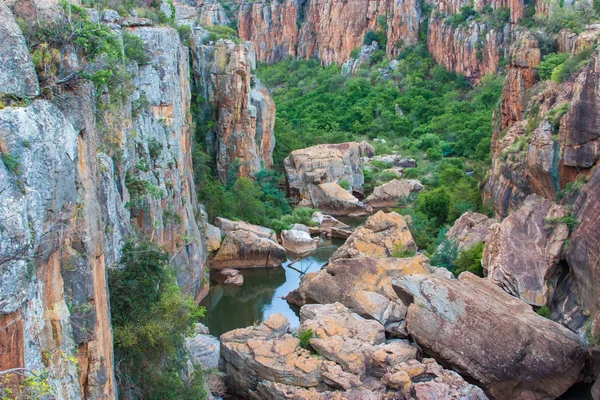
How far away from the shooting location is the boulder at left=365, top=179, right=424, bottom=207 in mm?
43375

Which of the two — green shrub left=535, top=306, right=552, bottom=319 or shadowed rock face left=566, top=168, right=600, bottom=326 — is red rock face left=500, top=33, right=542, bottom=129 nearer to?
shadowed rock face left=566, top=168, right=600, bottom=326

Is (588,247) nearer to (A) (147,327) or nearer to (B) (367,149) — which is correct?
(A) (147,327)

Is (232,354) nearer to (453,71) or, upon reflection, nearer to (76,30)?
(76,30)

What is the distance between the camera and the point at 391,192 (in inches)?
1718

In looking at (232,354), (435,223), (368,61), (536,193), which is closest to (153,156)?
(232,354)

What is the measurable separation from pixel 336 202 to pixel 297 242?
8.19 m

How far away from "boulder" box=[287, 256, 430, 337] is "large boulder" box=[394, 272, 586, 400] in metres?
2.02

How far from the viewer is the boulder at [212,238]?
98.0 feet

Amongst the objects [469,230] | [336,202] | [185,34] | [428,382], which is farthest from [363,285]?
[185,34]

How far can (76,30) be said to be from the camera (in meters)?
10.9

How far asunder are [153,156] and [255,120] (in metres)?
21.1

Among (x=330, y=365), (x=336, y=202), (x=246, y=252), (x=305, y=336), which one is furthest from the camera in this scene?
(x=336, y=202)

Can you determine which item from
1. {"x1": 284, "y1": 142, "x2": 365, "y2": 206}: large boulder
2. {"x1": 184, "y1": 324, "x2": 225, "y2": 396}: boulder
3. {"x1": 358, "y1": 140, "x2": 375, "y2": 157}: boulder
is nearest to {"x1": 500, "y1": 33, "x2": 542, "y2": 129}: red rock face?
{"x1": 284, "y1": 142, "x2": 365, "y2": 206}: large boulder

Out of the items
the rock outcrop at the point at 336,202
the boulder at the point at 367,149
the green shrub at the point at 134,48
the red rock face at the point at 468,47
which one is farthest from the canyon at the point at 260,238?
the red rock face at the point at 468,47
